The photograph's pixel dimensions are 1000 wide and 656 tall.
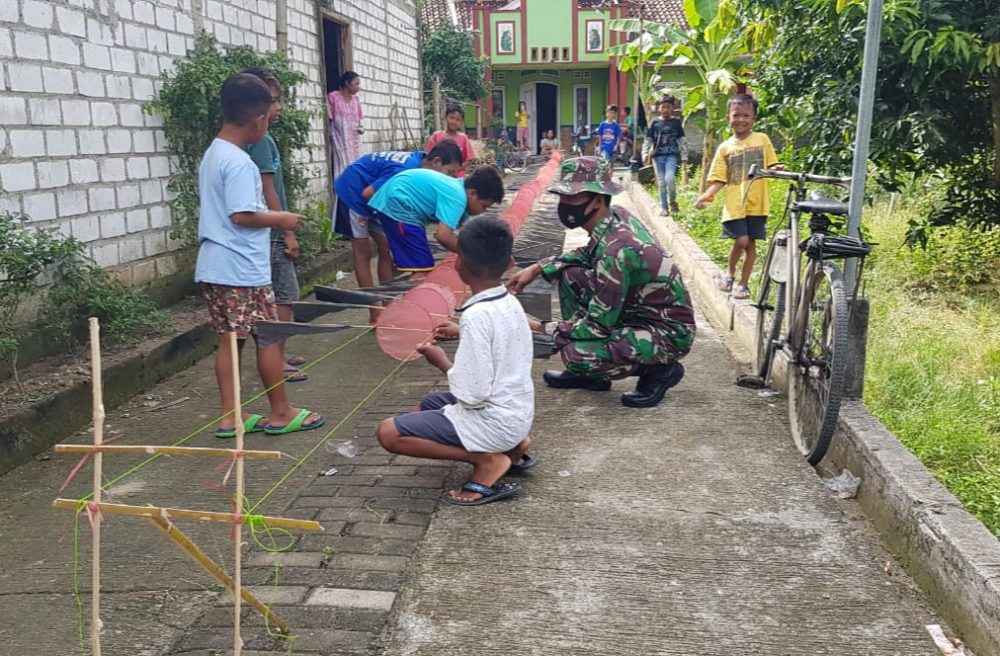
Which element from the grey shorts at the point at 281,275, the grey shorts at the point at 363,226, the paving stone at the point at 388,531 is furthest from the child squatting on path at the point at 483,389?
the grey shorts at the point at 363,226

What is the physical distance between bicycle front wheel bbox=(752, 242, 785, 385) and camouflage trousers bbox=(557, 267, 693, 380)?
1.63 ft

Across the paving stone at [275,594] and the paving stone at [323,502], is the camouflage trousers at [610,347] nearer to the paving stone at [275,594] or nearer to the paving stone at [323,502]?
the paving stone at [323,502]

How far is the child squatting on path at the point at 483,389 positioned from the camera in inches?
126

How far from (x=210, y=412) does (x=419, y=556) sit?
2.22 m

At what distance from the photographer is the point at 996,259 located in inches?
297

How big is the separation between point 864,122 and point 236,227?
2939 millimetres

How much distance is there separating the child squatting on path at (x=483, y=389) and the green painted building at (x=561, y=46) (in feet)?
80.1

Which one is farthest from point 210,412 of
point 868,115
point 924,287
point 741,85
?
point 741,85

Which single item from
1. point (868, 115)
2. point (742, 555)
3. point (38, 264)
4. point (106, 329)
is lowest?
point (742, 555)

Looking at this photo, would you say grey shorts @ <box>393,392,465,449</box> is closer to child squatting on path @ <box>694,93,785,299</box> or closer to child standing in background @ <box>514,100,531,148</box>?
child squatting on path @ <box>694,93,785,299</box>

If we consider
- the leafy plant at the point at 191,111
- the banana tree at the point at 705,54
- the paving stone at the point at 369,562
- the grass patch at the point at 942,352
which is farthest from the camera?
the banana tree at the point at 705,54

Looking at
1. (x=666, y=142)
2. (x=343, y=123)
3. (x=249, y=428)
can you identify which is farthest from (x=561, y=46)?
(x=249, y=428)

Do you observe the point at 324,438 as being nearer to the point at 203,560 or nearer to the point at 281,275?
the point at 281,275

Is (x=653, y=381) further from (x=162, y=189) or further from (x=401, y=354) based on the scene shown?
(x=162, y=189)
